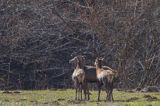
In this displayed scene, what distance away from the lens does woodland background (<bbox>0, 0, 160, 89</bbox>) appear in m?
25.3

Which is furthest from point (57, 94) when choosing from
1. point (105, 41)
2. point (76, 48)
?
point (76, 48)

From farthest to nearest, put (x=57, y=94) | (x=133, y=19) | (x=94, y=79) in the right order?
1. (x=133, y=19)
2. (x=57, y=94)
3. (x=94, y=79)

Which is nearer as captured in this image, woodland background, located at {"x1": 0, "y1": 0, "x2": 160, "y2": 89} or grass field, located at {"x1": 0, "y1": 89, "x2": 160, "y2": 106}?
grass field, located at {"x1": 0, "y1": 89, "x2": 160, "y2": 106}

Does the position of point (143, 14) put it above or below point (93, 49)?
above

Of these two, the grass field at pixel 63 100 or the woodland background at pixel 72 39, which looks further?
the woodland background at pixel 72 39

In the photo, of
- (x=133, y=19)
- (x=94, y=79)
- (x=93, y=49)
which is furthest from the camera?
(x=93, y=49)

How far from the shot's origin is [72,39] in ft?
91.1

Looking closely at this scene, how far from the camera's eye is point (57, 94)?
19.9 m

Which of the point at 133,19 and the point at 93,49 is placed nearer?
the point at 133,19

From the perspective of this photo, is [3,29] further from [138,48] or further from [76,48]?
[138,48]

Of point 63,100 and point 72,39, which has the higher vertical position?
point 72,39

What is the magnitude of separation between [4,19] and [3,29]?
1.83 feet

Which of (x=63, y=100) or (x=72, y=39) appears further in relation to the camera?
(x=72, y=39)

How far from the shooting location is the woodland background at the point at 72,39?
25.3m
